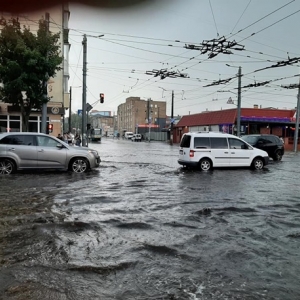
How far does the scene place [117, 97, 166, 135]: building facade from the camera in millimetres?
121750

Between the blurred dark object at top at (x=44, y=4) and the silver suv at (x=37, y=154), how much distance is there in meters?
12.7

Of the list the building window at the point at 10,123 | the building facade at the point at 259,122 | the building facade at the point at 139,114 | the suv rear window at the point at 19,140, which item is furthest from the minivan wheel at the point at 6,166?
the building facade at the point at 139,114

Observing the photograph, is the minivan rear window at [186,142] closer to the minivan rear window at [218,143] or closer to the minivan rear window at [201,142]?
the minivan rear window at [201,142]

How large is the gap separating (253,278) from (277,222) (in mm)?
2943

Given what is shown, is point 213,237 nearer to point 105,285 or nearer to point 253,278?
point 253,278

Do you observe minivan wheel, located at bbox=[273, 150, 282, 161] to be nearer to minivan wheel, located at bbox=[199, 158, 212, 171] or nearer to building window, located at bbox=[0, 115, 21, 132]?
minivan wheel, located at bbox=[199, 158, 212, 171]

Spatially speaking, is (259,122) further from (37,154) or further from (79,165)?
(37,154)

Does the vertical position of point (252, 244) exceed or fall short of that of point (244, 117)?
it falls short

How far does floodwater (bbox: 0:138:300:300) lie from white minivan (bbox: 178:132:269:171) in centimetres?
617

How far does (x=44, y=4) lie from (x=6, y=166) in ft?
42.2

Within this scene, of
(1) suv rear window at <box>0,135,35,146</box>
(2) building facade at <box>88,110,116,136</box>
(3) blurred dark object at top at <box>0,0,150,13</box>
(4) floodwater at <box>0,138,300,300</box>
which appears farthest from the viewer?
(2) building facade at <box>88,110,116,136</box>

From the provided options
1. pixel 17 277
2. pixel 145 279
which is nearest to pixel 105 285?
pixel 145 279

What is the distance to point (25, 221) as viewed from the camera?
638cm

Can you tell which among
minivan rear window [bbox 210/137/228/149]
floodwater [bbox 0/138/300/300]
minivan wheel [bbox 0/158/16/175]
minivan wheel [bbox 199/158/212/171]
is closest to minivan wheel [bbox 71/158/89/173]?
minivan wheel [bbox 0/158/16/175]
